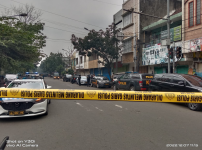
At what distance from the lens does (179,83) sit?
8.66m

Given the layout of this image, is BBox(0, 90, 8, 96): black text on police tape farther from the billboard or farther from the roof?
the roof

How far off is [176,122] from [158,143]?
2104 mm

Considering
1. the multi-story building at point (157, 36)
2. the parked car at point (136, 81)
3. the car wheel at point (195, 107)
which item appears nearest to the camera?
the car wheel at point (195, 107)

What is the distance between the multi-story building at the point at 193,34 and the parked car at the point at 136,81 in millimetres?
4562

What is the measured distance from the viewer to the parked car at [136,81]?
13305mm

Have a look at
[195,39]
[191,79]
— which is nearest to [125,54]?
[195,39]

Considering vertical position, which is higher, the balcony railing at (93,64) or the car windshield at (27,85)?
the balcony railing at (93,64)

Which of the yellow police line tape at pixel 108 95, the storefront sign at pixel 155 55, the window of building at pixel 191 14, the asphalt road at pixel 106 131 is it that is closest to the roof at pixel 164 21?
the window of building at pixel 191 14

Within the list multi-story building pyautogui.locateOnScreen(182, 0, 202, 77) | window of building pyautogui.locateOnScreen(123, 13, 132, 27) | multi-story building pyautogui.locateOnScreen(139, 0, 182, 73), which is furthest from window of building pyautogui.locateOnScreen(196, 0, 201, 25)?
window of building pyautogui.locateOnScreen(123, 13, 132, 27)

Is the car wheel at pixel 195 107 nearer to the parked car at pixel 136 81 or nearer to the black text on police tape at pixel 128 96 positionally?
the black text on police tape at pixel 128 96

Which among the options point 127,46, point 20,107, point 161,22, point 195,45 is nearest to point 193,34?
point 195,45

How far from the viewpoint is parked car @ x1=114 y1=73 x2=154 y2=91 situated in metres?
13.3

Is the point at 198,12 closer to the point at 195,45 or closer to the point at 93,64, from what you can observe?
the point at 195,45

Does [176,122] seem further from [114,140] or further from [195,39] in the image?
[195,39]
